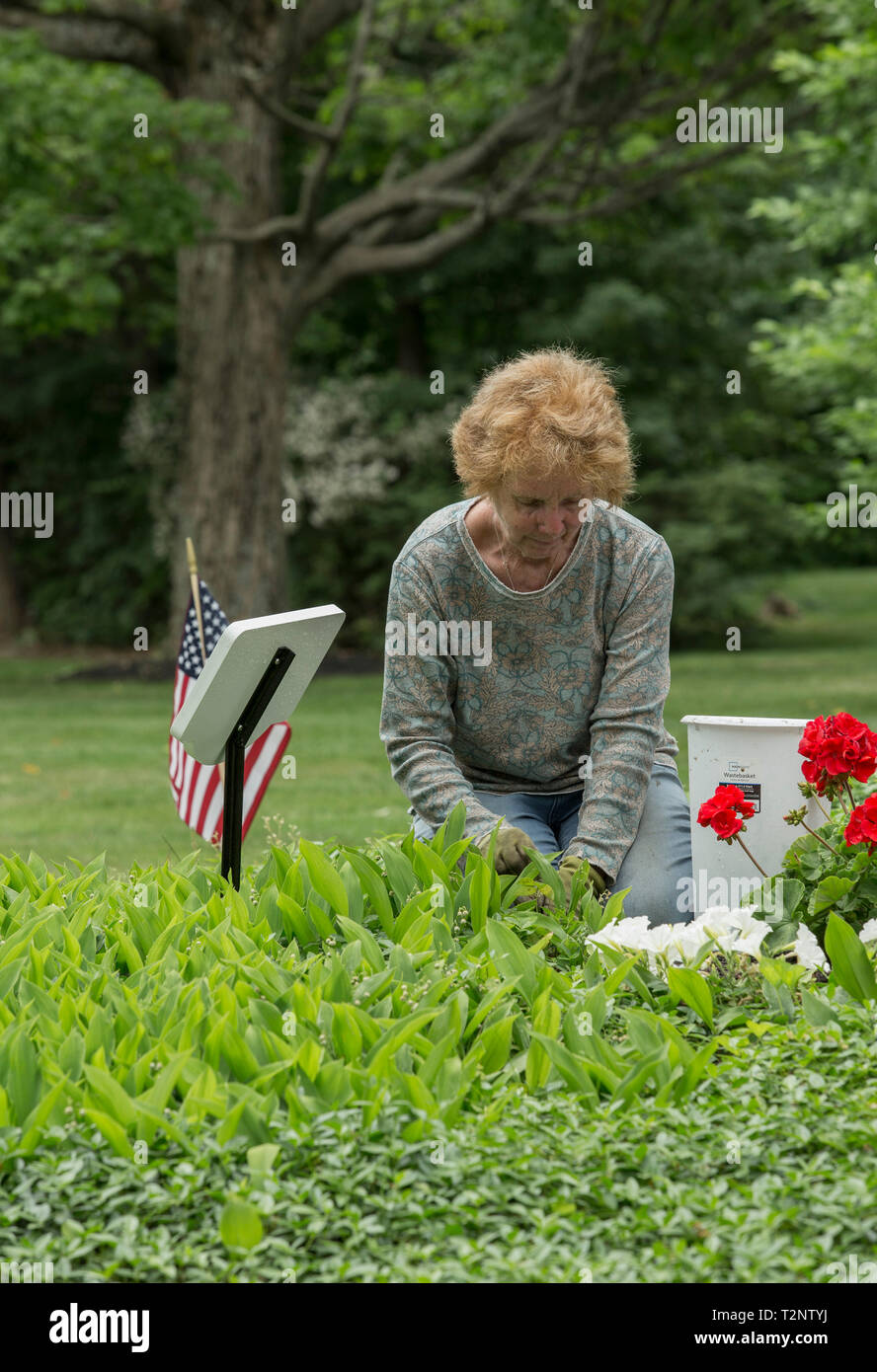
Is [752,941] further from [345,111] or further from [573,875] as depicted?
[345,111]

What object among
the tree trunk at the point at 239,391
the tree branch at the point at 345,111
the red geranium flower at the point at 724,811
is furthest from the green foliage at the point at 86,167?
the red geranium flower at the point at 724,811

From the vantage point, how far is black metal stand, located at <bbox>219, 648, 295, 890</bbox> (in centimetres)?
367

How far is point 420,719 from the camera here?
4168 mm

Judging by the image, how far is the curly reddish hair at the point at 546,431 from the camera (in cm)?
374

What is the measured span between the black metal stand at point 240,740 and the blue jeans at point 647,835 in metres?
0.61

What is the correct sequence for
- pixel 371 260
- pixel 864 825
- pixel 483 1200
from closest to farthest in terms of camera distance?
pixel 483 1200, pixel 864 825, pixel 371 260

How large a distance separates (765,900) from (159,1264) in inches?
69.2

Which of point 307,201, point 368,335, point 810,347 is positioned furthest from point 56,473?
point 810,347

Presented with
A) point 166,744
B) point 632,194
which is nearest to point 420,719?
point 166,744

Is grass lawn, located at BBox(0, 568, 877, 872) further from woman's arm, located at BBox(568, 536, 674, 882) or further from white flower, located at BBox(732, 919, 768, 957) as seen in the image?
white flower, located at BBox(732, 919, 768, 957)

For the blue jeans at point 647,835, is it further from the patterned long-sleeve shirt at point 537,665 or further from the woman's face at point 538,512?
the woman's face at point 538,512

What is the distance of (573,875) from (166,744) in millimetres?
7117

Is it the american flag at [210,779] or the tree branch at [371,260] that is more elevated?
the tree branch at [371,260]
